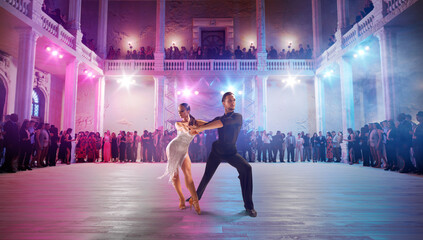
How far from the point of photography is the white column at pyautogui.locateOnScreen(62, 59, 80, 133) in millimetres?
12367

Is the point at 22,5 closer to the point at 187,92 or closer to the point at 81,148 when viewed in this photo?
the point at 81,148

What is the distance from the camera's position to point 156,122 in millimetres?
15820

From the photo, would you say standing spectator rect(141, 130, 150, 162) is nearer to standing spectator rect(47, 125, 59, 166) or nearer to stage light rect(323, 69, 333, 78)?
standing spectator rect(47, 125, 59, 166)

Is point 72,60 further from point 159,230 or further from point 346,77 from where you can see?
point 346,77

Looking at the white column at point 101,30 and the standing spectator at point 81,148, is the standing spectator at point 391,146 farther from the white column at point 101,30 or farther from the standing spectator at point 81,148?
the white column at point 101,30

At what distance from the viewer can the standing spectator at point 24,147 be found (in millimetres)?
7543

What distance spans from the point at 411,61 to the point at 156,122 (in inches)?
552

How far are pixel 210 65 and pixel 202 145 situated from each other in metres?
6.65

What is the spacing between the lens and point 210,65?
663 inches

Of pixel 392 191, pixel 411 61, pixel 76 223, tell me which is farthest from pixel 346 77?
pixel 76 223

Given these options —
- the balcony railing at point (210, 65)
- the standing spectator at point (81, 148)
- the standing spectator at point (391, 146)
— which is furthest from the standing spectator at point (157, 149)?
the standing spectator at point (391, 146)

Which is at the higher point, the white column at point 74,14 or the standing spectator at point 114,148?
the white column at point 74,14

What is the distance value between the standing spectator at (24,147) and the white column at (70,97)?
4.54m

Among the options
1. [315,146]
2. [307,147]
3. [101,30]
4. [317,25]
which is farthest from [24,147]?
[317,25]
